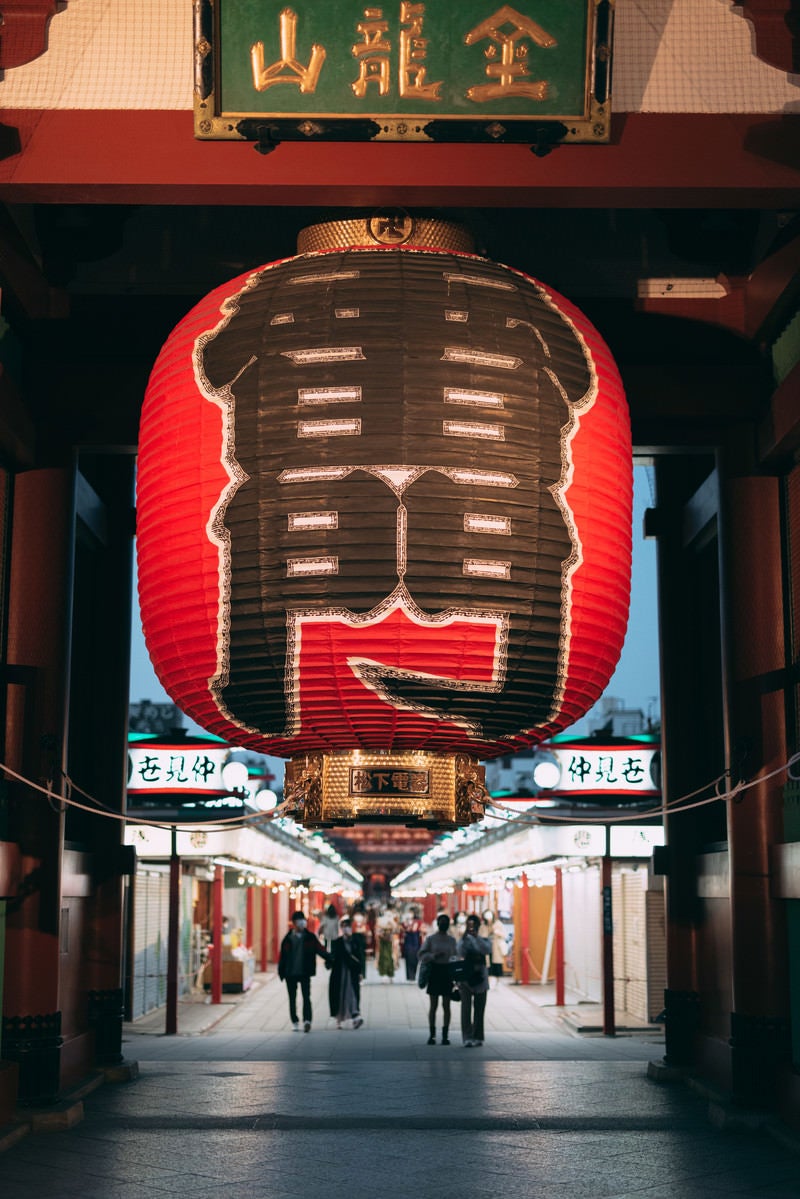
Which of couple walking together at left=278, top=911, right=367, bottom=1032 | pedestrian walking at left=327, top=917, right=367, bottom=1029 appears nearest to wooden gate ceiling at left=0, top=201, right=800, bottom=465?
couple walking together at left=278, top=911, right=367, bottom=1032

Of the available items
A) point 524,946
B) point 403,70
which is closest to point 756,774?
point 403,70

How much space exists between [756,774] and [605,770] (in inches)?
362

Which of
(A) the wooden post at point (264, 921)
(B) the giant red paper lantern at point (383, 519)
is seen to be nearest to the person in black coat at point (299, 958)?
(B) the giant red paper lantern at point (383, 519)

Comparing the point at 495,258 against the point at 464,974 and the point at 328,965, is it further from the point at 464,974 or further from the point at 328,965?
the point at 328,965

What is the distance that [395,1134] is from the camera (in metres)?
12.3

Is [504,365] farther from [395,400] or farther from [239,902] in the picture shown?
[239,902]

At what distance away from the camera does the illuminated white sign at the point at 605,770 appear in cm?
2169

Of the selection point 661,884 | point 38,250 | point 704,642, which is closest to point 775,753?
point 704,642

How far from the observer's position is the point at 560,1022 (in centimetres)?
2419

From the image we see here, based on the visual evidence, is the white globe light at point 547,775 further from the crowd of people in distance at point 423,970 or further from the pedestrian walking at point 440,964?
the pedestrian walking at point 440,964

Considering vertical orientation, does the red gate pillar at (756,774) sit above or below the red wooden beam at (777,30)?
below

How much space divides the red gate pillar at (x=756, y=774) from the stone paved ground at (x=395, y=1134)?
0.78m

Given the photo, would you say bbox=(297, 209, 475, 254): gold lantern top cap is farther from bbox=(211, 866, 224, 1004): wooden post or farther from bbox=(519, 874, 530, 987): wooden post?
bbox=(519, 874, 530, 987): wooden post

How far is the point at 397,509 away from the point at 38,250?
774cm
